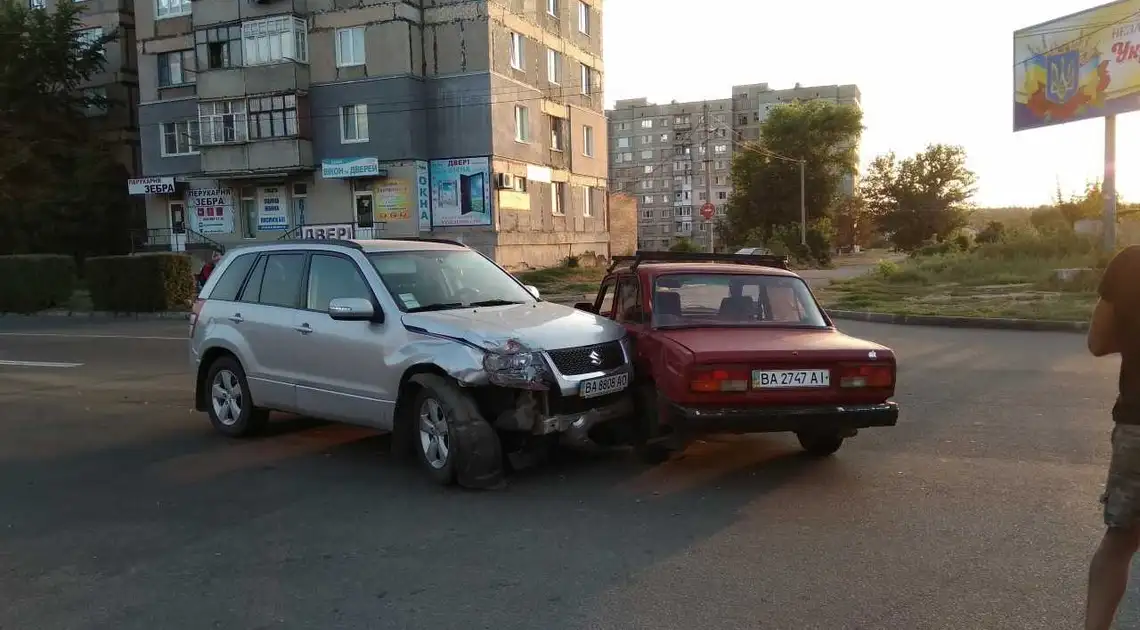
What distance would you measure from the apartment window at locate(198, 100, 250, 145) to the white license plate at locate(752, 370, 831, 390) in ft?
112

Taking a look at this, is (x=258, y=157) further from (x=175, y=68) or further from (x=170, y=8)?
(x=170, y=8)

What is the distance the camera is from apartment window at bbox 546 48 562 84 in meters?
38.5

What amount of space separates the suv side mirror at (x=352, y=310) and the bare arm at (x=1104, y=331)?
15.2 feet

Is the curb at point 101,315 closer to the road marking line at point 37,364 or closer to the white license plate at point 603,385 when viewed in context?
the road marking line at point 37,364

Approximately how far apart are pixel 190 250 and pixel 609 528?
36965 mm

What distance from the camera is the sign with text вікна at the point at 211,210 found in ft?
122

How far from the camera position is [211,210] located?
124 feet

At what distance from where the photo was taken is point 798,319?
22.4 ft

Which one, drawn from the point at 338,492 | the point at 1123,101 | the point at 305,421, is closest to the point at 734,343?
the point at 338,492

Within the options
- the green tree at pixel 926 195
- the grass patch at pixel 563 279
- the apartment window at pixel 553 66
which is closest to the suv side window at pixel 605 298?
the grass patch at pixel 563 279

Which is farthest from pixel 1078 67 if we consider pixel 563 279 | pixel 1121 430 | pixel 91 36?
pixel 91 36

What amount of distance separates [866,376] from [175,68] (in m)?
40.1

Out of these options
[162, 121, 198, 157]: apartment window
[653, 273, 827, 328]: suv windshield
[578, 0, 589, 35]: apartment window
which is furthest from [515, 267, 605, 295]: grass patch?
[653, 273, 827, 328]: suv windshield

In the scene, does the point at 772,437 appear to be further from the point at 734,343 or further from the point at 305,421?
the point at 305,421
